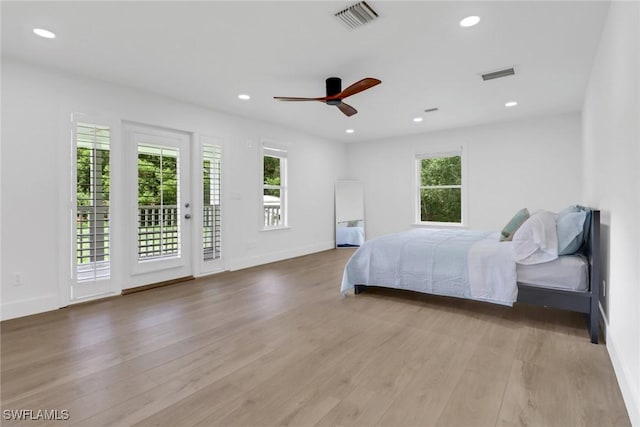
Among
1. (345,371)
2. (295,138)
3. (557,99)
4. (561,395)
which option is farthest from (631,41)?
(295,138)

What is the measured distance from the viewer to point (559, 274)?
269cm

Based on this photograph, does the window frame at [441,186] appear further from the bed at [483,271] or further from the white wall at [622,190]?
the white wall at [622,190]

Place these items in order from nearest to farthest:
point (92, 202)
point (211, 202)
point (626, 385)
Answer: point (626, 385)
point (92, 202)
point (211, 202)

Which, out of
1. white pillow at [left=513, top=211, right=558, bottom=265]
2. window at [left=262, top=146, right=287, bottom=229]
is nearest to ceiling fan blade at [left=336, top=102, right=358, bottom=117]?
white pillow at [left=513, top=211, right=558, bottom=265]

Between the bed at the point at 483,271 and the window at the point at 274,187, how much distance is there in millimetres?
2630

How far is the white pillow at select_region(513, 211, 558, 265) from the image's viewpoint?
9.07 feet

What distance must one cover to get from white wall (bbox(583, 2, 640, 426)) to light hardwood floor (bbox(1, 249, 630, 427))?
231 mm

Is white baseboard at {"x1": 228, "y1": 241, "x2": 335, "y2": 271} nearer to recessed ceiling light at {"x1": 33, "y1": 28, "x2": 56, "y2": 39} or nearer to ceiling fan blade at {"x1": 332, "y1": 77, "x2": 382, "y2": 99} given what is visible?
ceiling fan blade at {"x1": 332, "y1": 77, "x2": 382, "y2": 99}

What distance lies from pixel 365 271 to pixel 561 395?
211 cm

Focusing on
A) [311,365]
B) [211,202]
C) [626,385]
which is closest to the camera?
[626,385]

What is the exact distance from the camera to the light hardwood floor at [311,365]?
1.65 metres

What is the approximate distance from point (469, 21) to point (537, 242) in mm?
1894

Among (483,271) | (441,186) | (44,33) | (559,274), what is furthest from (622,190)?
(441,186)

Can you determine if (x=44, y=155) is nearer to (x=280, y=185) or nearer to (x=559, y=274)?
(x=280, y=185)
